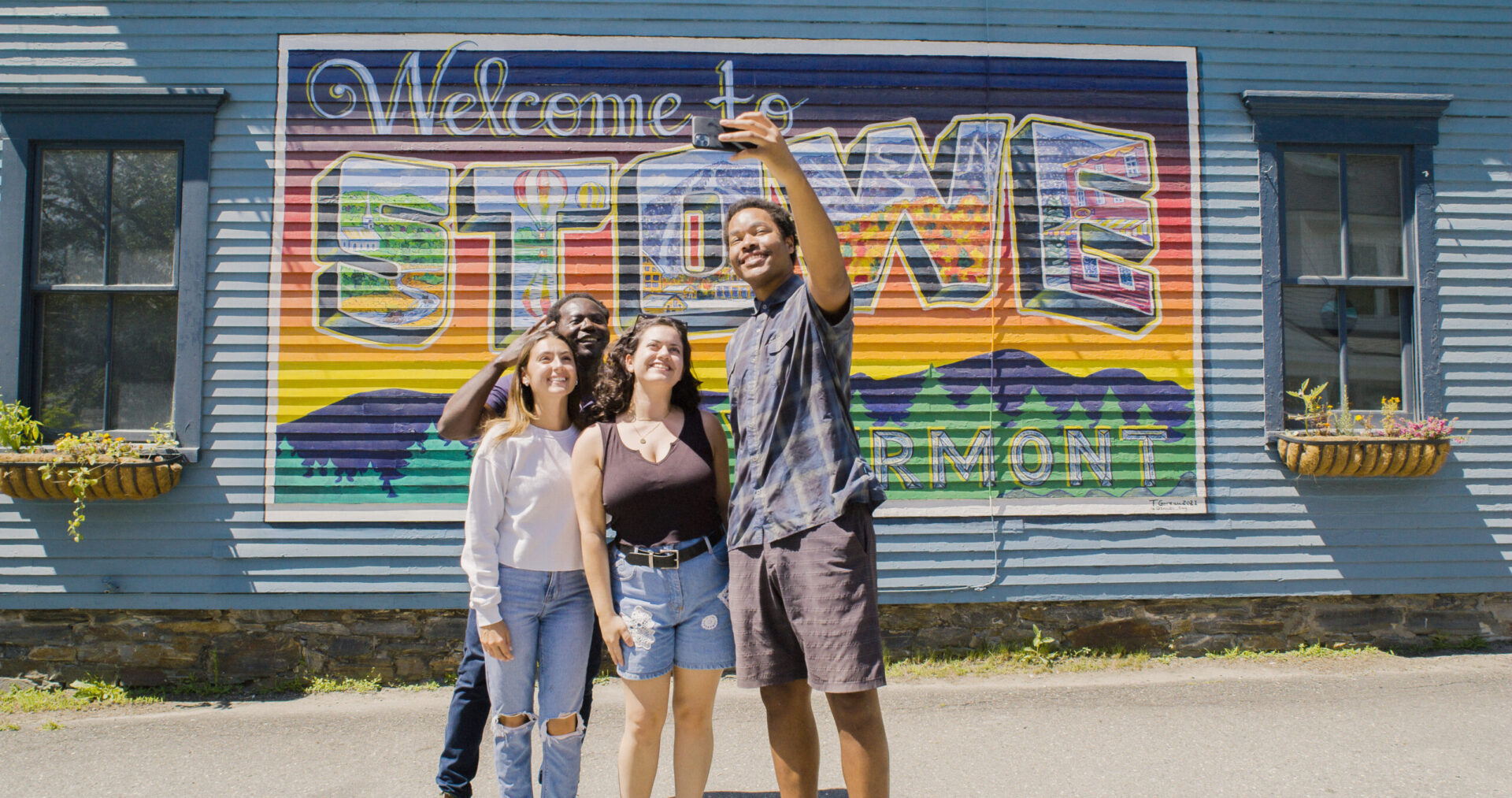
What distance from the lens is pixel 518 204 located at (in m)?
4.87

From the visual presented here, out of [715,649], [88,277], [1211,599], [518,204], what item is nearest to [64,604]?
[88,277]

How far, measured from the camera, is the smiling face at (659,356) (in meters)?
2.57

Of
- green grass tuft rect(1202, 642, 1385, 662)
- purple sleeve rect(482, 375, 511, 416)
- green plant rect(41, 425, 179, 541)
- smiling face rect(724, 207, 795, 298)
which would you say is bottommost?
green grass tuft rect(1202, 642, 1385, 662)

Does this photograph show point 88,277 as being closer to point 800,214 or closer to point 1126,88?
point 800,214

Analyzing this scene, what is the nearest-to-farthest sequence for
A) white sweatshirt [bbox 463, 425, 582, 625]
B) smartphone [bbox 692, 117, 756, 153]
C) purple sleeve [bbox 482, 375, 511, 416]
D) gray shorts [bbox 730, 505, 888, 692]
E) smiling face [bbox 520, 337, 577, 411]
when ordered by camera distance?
smartphone [bbox 692, 117, 756, 153], gray shorts [bbox 730, 505, 888, 692], white sweatshirt [bbox 463, 425, 582, 625], smiling face [bbox 520, 337, 577, 411], purple sleeve [bbox 482, 375, 511, 416]

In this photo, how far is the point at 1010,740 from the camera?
12.3ft

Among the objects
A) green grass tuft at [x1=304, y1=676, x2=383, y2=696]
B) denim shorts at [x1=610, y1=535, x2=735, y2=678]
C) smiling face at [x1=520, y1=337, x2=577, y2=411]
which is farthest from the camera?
green grass tuft at [x1=304, y1=676, x2=383, y2=696]

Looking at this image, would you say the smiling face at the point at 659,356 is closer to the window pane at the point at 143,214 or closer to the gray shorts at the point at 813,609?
the gray shorts at the point at 813,609

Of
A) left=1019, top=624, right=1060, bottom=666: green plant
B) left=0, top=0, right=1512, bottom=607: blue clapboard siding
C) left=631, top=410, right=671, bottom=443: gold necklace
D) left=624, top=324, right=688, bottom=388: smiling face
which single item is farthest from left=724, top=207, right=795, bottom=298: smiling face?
left=1019, top=624, right=1060, bottom=666: green plant

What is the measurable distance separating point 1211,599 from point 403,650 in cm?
489

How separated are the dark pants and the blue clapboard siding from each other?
179 cm

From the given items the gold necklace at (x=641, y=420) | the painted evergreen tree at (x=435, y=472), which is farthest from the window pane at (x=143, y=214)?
the gold necklace at (x=641, y=420)

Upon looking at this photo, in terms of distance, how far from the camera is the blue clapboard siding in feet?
15.3

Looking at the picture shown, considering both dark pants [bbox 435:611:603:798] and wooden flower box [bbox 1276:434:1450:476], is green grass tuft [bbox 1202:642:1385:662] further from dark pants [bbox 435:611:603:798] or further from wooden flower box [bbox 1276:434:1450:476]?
dark pants [bbox 435:611:603:798]
